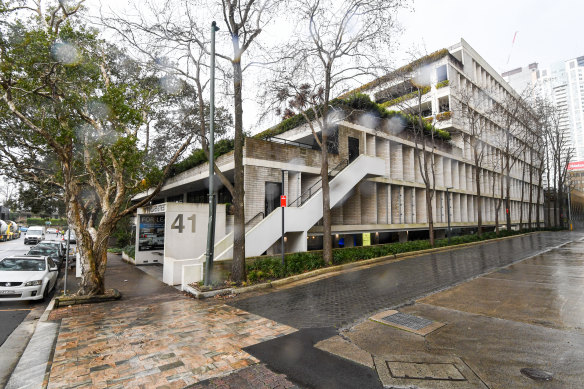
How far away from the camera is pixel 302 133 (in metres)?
19.0

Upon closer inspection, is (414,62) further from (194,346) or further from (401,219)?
(194,346)

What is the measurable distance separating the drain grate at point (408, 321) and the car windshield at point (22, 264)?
12.0 m

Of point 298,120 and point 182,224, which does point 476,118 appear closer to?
point 298,120

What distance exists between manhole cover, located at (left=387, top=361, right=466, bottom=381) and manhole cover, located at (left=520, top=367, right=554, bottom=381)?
90 centimetres

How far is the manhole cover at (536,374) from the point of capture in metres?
3.90

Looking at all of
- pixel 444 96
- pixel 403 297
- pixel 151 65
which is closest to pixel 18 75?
pixel 151 65

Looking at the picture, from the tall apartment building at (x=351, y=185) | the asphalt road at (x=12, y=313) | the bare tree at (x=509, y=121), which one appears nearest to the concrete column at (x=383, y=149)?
the tall apartment building at (x=351, y=185)

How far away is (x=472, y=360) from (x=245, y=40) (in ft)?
38.1

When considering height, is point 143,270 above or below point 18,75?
below

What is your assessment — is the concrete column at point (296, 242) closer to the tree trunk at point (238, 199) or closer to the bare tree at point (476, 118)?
the tree trunk at point (238, 199)

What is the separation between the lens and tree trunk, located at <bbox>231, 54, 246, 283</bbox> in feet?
33.6

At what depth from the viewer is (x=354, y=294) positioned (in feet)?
29.1

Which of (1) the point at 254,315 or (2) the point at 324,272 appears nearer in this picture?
(1) the point at 254,315

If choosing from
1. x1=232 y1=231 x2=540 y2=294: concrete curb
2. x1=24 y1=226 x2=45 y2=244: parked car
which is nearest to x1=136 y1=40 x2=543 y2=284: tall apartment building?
x1=232 y1=231 x2=540 y2=294: concrete curb
